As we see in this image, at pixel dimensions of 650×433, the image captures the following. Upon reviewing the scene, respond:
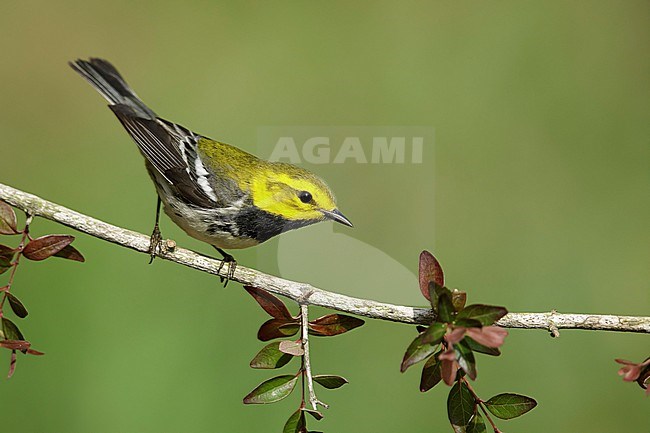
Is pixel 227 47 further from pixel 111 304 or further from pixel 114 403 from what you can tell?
pixel 114 403

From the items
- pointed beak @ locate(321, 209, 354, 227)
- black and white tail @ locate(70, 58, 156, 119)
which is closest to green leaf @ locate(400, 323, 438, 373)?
pointed beak @ locate(321, 209, 354, 227)

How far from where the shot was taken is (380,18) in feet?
11.3

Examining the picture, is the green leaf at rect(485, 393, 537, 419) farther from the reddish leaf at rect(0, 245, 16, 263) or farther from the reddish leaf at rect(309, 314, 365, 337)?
the reddish leaf at rect(0, 245, 16, 263)

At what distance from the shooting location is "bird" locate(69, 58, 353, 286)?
1.42 meters

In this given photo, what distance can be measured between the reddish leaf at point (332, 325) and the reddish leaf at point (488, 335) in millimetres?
200

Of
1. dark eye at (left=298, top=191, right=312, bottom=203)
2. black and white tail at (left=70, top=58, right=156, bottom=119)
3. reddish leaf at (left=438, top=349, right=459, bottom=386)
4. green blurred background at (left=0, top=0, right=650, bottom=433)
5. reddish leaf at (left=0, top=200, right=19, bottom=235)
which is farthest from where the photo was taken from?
green blurred background at (left=0, top=0, right=650, bottom=433)

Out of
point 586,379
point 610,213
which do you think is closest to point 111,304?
point 586,379

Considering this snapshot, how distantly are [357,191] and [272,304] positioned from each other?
177 cm

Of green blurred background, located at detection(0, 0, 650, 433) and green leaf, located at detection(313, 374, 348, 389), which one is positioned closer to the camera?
green leaf, located at detection(313, 374, 348, 389)

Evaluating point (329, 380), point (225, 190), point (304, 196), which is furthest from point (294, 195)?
point (329, 380)

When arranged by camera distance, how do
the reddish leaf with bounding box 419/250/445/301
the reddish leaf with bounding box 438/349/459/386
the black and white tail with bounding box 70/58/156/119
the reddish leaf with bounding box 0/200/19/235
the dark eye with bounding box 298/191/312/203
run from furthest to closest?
the black and white tail with bounding box 70/58/156/119 → the dark eye with bounding box 298/191/312/203 → the reddish leaf with bounding box 0/200/19/235 → the reddish leaf with bounding box 419/250/445/301 → the reddish leaf with bounding box 438/349/459/386

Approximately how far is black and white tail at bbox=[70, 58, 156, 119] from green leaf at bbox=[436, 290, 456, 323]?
1.01 meters

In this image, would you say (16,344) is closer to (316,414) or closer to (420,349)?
(316,414)

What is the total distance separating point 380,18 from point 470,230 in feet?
3.77
